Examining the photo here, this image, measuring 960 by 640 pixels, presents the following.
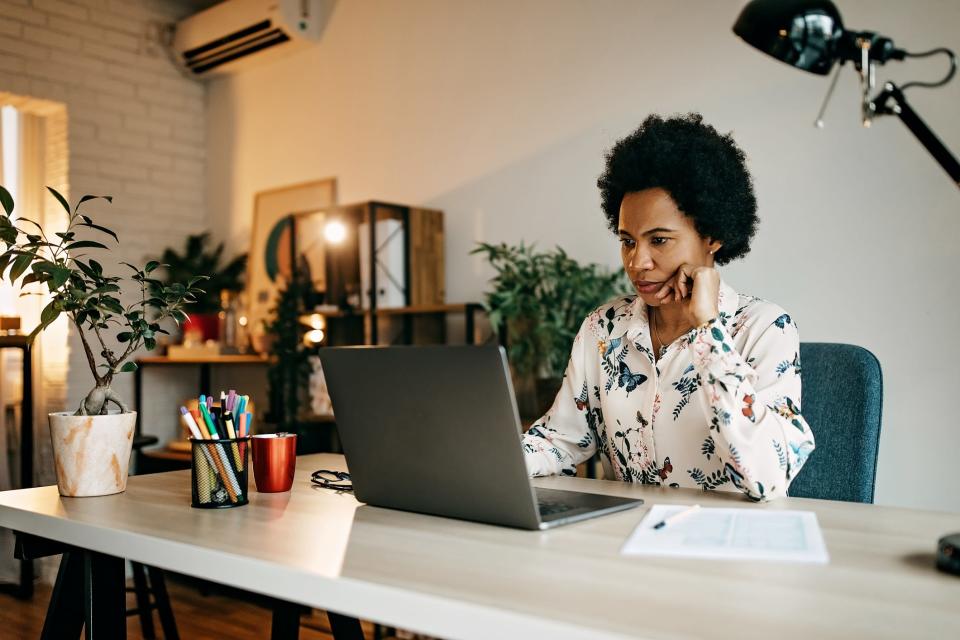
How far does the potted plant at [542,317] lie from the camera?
2.60 metres

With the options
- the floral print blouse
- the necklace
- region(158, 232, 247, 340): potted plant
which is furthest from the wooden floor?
the necklace

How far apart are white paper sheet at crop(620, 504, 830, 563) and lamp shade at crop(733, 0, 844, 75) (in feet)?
1.94

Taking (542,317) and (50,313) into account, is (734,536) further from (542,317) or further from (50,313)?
(542,317)

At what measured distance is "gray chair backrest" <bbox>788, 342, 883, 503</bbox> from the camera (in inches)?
61.5

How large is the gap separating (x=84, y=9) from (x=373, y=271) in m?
2.12

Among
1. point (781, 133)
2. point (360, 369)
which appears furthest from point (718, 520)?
point (781, 133)

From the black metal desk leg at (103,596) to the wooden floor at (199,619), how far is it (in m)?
1.57

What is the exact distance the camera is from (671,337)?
1738 millimetres

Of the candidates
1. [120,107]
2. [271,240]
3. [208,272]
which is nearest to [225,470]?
[271,240]

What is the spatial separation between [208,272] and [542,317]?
231cm

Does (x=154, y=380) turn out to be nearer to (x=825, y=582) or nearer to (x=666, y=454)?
(x=666, y=454)

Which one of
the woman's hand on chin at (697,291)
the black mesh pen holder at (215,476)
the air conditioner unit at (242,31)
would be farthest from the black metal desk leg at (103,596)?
the air conditioner unit at (242,31)

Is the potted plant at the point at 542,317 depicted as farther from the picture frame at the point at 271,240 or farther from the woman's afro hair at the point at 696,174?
the picture frame at the point at 271,240

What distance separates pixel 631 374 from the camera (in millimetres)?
1737
